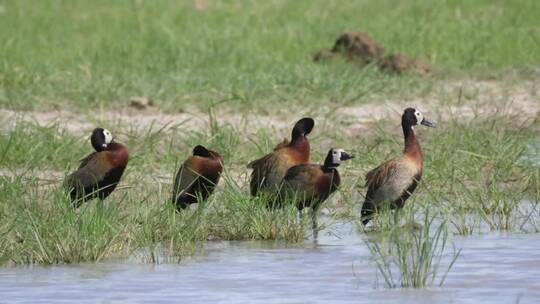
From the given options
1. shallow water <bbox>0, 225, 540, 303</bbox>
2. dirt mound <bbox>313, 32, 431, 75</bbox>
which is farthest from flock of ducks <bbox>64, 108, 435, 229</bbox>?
dirt mound <bbox>313, 32, 431, 75</bbox>

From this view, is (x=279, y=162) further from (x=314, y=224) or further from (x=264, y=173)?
(x=314, y=224)

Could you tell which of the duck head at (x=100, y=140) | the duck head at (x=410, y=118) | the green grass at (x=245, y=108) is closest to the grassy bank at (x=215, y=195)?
the green grass at (x=245, y=108)

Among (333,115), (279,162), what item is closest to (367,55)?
(333,115)

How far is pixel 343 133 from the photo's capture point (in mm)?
12320

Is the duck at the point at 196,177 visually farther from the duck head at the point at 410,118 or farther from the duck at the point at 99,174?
the duck head at the point at 410,118

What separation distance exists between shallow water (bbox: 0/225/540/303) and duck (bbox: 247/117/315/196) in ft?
2.04

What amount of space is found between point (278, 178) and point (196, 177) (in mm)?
528

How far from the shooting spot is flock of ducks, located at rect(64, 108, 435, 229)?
9336mm

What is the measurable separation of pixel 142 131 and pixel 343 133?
1.55 m

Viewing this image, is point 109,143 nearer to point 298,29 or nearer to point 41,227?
point 41,227

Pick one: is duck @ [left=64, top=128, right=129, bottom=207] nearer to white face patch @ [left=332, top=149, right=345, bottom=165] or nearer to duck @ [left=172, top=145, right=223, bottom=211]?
duck @ [left=172, top=145, right=223, bottom=211]

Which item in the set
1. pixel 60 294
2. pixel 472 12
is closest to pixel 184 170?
pixel 60 294

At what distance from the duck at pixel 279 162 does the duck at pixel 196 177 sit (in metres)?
0.28

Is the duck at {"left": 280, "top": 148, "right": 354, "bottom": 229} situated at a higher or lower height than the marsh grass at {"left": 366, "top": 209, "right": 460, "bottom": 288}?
higher
